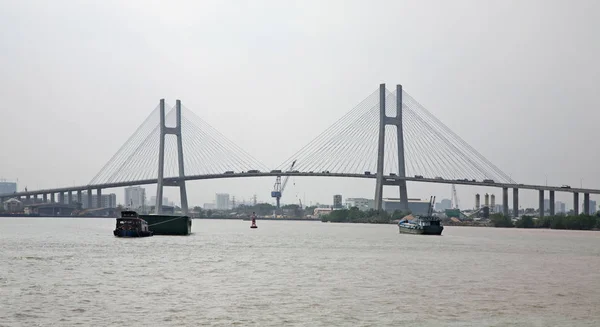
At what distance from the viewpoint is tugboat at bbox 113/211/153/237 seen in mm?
71312

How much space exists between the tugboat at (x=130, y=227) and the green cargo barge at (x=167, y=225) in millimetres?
6079

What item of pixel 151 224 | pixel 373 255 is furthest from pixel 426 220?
pixel 373 255

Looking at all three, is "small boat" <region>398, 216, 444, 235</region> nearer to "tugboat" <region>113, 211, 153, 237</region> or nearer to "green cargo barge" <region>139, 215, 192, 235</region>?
"green cargo barge" <region>139, 215, 192, 235</region>

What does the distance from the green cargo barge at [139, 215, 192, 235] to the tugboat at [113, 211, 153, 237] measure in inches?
239

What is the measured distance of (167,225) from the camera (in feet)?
269

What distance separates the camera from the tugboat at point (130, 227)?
234 ft

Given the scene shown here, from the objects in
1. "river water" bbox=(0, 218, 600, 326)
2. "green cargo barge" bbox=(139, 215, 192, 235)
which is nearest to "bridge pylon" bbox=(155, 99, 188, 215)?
"green cargo barge" bbox=(139, 215, 192, 235)

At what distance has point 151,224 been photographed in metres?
82.3

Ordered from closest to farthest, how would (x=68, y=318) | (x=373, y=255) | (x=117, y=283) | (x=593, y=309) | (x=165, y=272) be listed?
(x=68, y=318), (x=593, y=309), (x=117, y=283), (x=165, y=272), (x=373, y=255)

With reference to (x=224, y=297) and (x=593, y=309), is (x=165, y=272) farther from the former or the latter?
(x=593, y=309)

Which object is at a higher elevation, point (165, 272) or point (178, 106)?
point (178, 106)

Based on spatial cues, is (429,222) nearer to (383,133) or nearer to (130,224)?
(383,133)

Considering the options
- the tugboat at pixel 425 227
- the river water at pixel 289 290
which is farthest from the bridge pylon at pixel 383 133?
the river water at pixel 289 290

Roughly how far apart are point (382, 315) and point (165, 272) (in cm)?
1403
